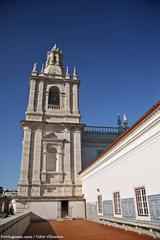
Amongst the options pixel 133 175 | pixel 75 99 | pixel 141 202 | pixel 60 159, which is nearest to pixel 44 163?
pixel 60 159

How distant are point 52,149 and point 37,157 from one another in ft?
6.90

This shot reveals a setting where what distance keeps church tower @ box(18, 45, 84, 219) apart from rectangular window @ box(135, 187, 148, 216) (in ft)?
37.4

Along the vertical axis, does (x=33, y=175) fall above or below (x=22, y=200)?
above

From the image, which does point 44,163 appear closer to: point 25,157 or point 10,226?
point 25,157

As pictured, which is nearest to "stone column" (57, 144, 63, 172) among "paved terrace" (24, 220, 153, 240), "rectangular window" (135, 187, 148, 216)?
"paved terrace" (24, 220, 153, 240)

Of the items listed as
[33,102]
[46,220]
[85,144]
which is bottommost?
[46,220]

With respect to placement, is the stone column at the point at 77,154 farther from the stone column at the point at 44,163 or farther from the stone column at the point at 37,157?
the stone column at the point at 37,157

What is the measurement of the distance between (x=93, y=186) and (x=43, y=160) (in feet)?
21.6

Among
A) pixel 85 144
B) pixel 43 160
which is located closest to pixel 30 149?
pixel 43 160

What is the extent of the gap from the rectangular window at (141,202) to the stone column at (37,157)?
1262cm

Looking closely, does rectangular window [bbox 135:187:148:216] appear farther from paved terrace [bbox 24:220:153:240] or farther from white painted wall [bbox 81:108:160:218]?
paved terrace [bbox 24:220:153:240]

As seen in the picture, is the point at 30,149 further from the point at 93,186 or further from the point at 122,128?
the point at 122,128

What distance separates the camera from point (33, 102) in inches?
947

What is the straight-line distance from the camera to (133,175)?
35.2ft
